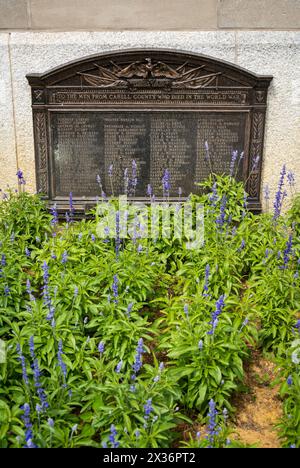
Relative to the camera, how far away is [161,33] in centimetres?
569

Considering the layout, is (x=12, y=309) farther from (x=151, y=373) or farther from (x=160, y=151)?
(x=160, y=151)

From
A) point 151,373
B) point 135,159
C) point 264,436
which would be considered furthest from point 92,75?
point 264,436

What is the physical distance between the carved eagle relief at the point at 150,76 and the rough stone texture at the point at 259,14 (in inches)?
26.4

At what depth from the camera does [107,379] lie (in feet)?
10.5

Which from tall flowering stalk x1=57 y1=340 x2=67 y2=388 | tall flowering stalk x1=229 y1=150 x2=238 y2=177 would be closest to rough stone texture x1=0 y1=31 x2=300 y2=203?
tall flowering stalk x1=229 y1=150 x2=238 y2=177

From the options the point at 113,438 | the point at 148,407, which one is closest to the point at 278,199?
the point at 148,407

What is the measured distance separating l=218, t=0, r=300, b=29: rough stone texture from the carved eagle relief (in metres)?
0.67

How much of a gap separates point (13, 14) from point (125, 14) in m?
1.29

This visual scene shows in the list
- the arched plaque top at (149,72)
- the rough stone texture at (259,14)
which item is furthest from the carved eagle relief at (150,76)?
the rough stone texture at (259,14)

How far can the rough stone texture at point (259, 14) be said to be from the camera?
564cm

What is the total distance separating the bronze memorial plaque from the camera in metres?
5.59

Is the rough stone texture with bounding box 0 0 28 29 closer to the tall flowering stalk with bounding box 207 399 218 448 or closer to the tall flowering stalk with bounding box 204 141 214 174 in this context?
the tall flowering stalk with bounding box 204 141 214 174

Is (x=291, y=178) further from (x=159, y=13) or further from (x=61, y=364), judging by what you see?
(x=61, y=364)

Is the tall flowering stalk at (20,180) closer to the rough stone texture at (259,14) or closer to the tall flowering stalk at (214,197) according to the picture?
the tall flowering stalk at (214,197)
